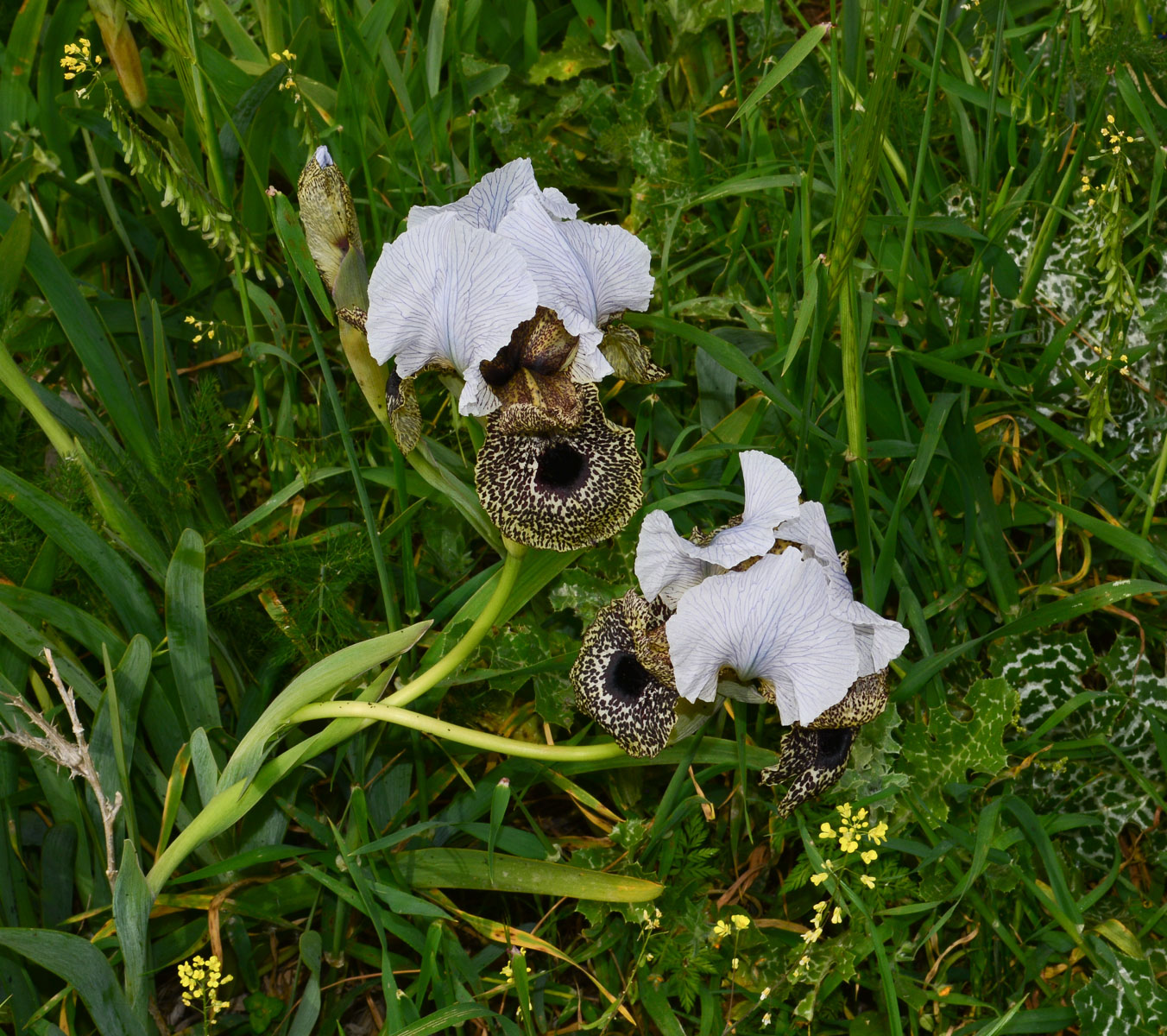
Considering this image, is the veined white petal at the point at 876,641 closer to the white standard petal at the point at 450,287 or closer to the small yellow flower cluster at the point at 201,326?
the white standard petal at the point at 450,287

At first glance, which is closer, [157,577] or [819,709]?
[819,709]

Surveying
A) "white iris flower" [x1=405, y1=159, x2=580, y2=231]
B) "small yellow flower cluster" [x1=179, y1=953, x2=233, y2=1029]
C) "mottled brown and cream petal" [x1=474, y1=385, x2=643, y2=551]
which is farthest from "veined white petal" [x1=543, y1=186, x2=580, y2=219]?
"small yellow flower cluster" [x1=179, y1=953, x2=233, y2=1029]

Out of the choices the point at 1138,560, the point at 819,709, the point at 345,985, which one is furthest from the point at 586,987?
the point at 1138,560

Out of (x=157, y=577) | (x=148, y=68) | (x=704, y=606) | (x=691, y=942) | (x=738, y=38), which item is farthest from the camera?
(x=738, y=38)

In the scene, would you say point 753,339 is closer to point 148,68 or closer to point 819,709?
point 819,709

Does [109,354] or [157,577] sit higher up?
[109,354]

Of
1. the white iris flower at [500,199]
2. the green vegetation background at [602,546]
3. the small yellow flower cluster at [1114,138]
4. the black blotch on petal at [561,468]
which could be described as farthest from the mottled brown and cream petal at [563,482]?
the small yellow flower cluster at [1114,138]

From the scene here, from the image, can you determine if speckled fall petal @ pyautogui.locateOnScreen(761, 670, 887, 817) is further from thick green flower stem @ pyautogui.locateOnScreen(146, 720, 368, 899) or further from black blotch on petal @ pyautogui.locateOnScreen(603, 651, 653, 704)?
thick green flower stem @ pyautogui.locateOnScreen(146, 720, 368, 899)

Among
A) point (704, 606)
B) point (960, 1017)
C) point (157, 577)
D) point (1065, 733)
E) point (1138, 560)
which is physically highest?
point (704, 606)
